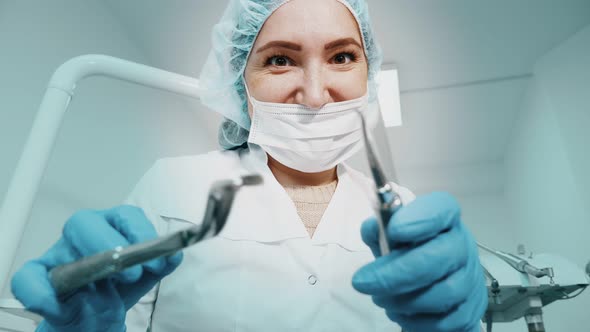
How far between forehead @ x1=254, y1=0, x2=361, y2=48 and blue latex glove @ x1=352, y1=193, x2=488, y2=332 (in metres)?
0.43

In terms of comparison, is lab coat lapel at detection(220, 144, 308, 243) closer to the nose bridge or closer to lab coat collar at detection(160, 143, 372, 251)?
lab coat collar at detection(160, 143, 372, 251)

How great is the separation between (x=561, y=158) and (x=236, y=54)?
5.81ft

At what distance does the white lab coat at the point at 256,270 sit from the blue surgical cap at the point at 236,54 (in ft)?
0.70

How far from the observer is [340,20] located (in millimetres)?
841

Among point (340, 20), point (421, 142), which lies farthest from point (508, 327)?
point (340, 20)

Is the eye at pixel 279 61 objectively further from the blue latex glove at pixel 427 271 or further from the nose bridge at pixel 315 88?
the blue latex glove at pixel 427 271

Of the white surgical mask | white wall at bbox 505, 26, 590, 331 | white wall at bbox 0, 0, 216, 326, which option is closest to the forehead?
the white surgical mask

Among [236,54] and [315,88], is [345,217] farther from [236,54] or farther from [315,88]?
[236,54]

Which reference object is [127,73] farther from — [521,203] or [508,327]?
[508,327]

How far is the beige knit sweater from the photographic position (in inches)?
32.5

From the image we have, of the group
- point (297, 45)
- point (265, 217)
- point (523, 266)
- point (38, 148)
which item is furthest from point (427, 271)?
point (523, 266)

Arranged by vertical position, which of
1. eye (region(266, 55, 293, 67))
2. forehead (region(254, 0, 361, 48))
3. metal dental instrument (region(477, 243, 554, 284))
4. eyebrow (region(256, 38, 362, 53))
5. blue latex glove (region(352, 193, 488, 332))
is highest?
forehead (region(254, 0, 361, 48))

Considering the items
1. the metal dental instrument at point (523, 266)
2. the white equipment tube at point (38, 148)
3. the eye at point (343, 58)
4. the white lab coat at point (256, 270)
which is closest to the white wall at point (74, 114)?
the white equipment tube at point (38, 148)

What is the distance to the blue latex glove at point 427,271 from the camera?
0.45 metres
